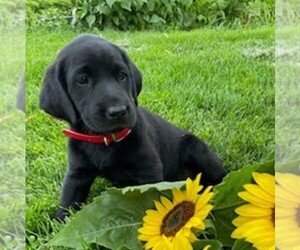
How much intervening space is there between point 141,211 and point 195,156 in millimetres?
535

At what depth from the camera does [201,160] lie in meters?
1.58

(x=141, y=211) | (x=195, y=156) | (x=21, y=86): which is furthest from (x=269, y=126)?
(x=21, y=86)

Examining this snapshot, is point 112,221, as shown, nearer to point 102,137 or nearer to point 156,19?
point 102,137

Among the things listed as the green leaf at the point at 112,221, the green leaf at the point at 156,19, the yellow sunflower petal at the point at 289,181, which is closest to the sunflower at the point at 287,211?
the yellow sunflower petal at the point at 289,181

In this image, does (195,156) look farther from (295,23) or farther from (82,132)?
(295,23)

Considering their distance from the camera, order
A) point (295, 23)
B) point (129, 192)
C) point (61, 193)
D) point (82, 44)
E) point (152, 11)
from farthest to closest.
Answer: point (152, 11) < point (61, 193) < point (82, 44) < point (129, 192) < point (295, 23)

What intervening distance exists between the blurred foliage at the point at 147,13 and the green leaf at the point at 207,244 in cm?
122

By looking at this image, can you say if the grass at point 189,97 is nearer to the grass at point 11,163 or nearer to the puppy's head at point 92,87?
the puppy's head at point 92,87

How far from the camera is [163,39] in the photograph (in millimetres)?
2385

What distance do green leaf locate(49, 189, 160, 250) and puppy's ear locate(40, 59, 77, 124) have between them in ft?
0.95

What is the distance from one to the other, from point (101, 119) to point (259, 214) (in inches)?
18.0

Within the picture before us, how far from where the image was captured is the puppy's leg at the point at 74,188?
4.79 feet

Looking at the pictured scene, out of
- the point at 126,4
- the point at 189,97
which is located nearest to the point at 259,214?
the point at 189,97

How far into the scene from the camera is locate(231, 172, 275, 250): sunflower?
2.83 ft
